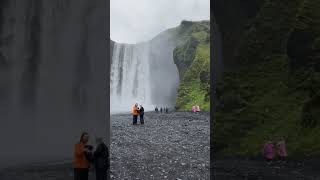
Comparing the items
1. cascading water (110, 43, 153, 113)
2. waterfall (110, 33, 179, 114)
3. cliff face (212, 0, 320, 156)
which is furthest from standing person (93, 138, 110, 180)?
cascading water (110, 43, 153, 113)

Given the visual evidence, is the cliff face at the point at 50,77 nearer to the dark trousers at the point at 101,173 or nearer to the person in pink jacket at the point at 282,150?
the dark trousers at the point at 101,173

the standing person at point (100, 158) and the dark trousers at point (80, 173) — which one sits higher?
the standing person at point (100, 158)

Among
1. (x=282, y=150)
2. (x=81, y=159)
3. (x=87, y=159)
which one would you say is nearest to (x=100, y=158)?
(x=87, y=159)

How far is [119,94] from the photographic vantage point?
91.8 m

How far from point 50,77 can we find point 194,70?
6840cm

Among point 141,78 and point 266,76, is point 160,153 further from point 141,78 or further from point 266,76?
point 141,78

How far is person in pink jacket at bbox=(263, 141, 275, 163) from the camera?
568 inches

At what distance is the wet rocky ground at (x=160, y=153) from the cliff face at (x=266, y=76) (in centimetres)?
264

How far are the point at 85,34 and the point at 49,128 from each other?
3547 millimetres

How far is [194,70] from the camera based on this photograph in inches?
3307

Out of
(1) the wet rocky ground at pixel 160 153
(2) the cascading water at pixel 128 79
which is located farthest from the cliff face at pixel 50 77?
(2) the cascading water at pixel 128 79

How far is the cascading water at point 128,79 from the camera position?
91938 mm

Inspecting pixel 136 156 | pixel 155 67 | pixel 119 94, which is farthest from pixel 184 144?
pixel 155 67

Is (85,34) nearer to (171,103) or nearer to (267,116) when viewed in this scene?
(267,116)
